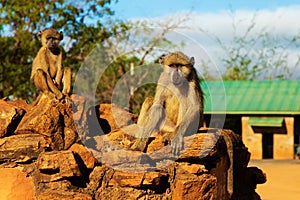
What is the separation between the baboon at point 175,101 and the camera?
6457 millimetres

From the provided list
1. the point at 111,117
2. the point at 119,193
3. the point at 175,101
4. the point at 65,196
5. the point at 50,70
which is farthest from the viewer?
the point at 50,70

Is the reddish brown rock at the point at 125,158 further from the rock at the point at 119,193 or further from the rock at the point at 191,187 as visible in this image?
the rock at the point at 191,187

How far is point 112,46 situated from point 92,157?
23647mm

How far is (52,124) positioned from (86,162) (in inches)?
26.5

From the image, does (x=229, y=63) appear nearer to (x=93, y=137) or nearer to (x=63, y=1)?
(x=63, y=1)

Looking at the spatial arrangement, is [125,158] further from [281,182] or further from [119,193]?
[281,182]

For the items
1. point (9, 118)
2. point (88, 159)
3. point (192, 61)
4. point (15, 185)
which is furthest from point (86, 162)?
point (192, 61)

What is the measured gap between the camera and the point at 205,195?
18.9ft

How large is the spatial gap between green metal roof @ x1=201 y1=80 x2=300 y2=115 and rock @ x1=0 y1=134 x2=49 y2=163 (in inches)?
610

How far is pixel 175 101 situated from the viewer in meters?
6.76

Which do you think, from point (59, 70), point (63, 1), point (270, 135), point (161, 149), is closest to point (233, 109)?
point (270, 135)

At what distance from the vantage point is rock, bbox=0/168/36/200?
5.82 metres

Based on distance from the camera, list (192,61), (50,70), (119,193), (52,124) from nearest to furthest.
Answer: (119,193)
(52,124)
(192,61)
(50,70)

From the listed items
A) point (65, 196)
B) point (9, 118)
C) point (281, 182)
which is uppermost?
point (9, 118)
